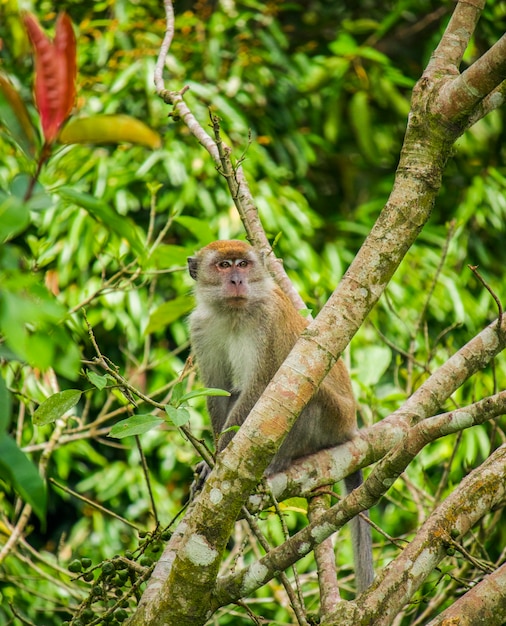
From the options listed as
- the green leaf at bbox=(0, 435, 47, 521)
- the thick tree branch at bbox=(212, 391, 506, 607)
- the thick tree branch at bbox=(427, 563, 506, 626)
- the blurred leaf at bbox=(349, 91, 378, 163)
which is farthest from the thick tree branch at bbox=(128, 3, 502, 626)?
the blurred leaf at bbox=(349, 91, 378, 163)

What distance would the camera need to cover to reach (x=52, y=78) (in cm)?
164

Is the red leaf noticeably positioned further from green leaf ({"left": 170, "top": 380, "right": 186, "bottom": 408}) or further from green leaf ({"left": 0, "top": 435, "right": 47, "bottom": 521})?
green leaf ({"left": 170, "top": 380, "right": 186, "bottom": 408})

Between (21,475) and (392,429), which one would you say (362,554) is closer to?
(392,429)

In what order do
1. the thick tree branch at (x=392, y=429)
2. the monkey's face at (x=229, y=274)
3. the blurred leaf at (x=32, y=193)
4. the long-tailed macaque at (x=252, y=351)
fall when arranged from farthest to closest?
the monkey's face at (x=229, y=274), the long-tailed macaque at (x=252, y=351), the thick tree branch at (x=392, y=429), the blurred leaf at (x=32, y=193)

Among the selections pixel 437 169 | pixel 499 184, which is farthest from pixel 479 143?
pixel 437 169

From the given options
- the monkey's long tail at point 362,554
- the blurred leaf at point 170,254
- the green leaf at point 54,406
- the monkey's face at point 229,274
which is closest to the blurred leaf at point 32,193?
the green leaf at point 54,406

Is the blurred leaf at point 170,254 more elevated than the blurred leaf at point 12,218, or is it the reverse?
the blurred leaf at point 12,218

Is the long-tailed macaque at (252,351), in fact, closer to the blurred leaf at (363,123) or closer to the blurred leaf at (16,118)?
the blurred leaf at (16,118)

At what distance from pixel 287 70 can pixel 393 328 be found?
273 cm

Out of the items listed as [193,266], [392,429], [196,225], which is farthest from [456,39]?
[193,266]

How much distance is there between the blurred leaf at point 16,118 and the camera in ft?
5.18

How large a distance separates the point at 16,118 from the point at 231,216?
14.6 ft

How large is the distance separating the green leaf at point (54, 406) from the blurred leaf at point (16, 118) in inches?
34.3

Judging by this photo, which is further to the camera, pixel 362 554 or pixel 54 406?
pixel 362 554
